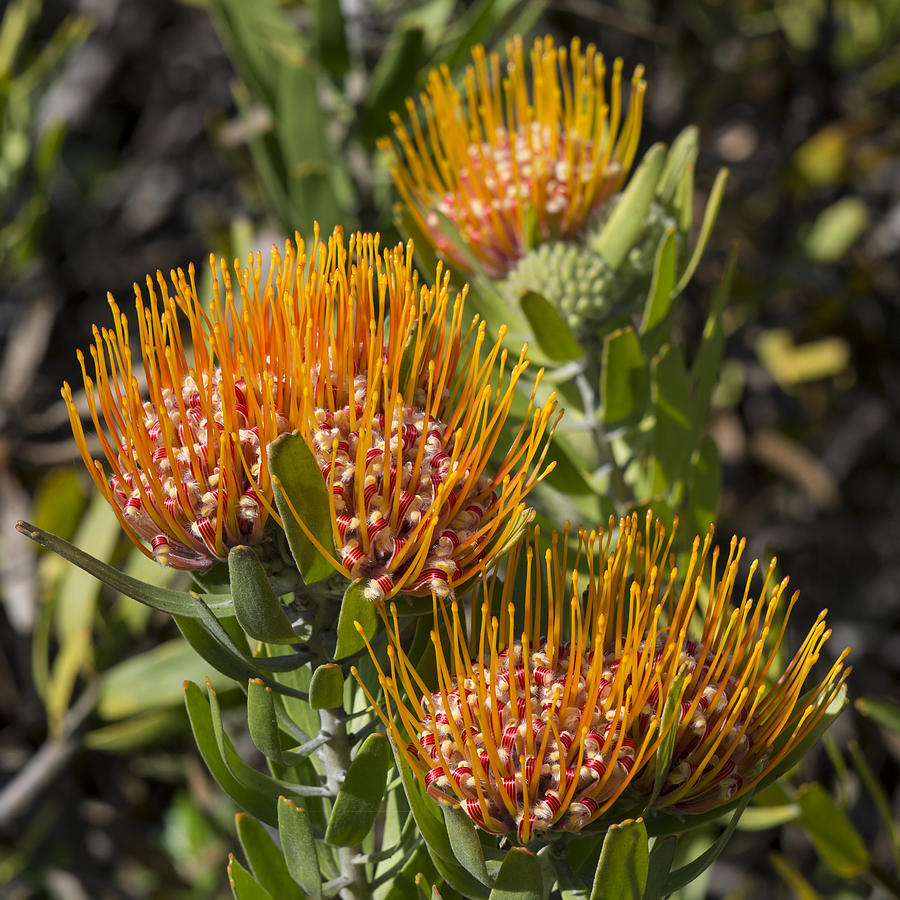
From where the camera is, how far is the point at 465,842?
66cm

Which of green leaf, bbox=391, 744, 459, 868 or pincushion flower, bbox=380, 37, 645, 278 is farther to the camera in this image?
pincushion flower, bbox=380, 37, 645, 278

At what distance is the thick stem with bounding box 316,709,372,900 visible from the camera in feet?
2.62

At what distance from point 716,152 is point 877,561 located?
3.20ft

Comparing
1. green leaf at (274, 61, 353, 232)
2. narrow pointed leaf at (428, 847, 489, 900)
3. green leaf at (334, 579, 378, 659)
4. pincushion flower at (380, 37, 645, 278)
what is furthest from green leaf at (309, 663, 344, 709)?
green leaf at (274, 61, 353, 232)

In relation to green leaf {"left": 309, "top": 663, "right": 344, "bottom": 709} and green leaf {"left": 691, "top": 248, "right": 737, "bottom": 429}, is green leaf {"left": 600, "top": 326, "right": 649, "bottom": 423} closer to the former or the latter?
green leaf {"left": 691, "top": 248, "right": 737, "bottom": 429}

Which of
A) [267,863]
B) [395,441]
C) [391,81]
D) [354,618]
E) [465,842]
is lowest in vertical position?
[267,863]

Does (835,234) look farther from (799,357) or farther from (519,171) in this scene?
(519,171)

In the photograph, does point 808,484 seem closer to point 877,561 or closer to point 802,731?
point 877,561

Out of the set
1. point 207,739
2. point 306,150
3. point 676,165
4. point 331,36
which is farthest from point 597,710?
point 331,36

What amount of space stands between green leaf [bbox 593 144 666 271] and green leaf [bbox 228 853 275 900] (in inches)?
25.2

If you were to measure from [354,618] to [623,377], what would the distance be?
42 centimetres

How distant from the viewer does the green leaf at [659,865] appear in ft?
2.36

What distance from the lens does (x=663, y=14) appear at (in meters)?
2.22

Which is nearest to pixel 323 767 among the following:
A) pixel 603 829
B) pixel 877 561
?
pixel 603 829
